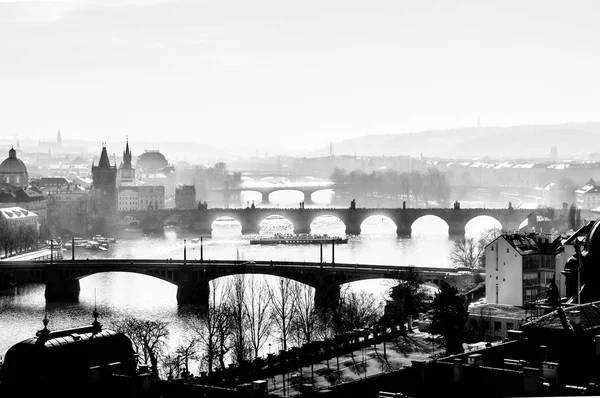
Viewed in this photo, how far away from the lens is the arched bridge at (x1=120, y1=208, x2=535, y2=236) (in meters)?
63.9

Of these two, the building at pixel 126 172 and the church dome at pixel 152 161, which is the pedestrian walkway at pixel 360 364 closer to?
the building at pixel 126 172

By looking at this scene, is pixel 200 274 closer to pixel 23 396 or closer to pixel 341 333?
pixel 341 333

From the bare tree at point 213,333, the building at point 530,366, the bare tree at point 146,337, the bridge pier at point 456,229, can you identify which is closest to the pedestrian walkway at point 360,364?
the bare tree at point 213,333

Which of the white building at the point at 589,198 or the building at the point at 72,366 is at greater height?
the white building at the point at 589,198

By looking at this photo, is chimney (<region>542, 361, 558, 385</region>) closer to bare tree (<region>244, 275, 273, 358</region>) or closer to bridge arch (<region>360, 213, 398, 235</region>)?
bare tree (<region>244, 275, 273, 358</region>)

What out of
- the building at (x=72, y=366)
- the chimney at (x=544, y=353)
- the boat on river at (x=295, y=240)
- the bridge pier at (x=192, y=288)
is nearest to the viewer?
the chimney at (x=544, y=353)

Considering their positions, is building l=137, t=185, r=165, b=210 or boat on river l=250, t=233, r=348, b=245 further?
building l=137, t=185, r=165, b=210

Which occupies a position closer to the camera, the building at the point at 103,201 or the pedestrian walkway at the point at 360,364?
the pedestrian walkway at the point at 360,364

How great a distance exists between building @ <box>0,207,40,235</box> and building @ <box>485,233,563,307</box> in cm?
2826

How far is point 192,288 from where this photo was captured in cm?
3747

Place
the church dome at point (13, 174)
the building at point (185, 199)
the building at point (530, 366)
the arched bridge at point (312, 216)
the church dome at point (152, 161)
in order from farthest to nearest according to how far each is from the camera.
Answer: the church dome at point (152, 161) < the building at point (185, 199) < the church dome at point (13, 174) < the arched bridge at point (312, 216) < the building at point (530, 366)

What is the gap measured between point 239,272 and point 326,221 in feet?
113

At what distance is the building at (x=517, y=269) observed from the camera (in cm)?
3210

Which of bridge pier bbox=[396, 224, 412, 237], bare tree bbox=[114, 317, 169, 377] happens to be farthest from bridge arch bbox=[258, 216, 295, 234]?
bare tree bbox=[114, 317, 169, 377]
